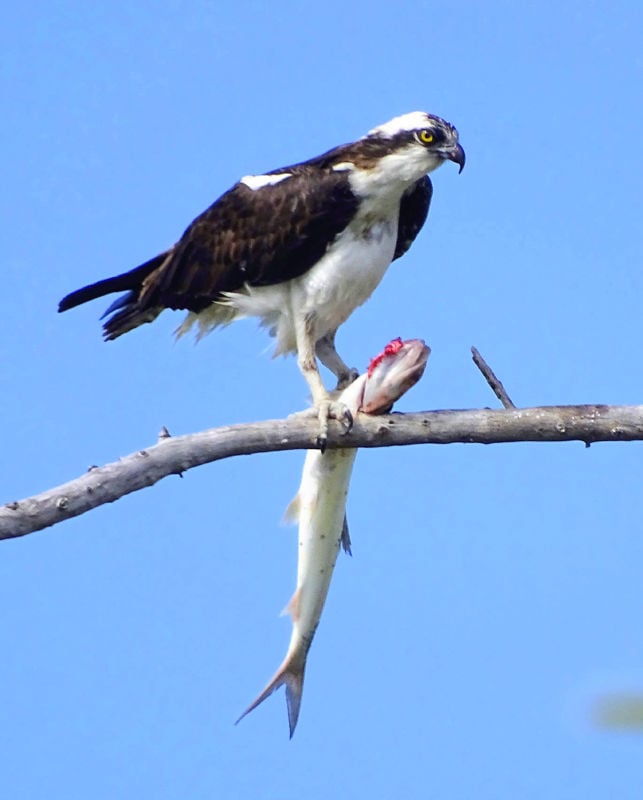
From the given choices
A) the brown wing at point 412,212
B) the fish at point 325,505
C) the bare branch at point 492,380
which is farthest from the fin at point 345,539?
the brown wing at point 412,212

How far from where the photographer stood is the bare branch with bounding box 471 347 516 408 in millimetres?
5234

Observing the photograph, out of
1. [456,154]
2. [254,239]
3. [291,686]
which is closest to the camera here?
[291,686]

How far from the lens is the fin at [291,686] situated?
513 cm

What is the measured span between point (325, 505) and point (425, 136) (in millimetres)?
2129

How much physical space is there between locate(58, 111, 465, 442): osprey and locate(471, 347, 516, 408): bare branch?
2.92ft

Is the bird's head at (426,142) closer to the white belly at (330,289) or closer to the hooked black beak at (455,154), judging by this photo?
the hooked black beak at (455,154)

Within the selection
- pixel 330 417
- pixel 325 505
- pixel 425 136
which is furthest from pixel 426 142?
pixel 325 505

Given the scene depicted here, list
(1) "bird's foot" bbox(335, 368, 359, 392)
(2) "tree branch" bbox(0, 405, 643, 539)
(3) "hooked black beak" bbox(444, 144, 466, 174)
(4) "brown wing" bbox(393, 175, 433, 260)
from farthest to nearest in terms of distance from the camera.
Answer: (4) "brown wing" bbox(393, 175, 433, 260)
(1) "bird's foot" bbox(335, 368, 359, 392)
(3) "hooked black beak" bbox(444, 144, 466, 174)
(2) "tree branch" bbox(0, 405, 643, 539)

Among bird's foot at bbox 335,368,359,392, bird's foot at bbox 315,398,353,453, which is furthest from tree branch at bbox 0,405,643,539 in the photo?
bird's foot at bbox 335,368,359,392

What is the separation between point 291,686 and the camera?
17.0ft

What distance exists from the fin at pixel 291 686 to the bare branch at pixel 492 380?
4.94ft

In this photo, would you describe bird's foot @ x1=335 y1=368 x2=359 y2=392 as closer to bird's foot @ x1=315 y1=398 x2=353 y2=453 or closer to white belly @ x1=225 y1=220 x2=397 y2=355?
white belly @ x1=225 y1=220 x2=397 y2=355

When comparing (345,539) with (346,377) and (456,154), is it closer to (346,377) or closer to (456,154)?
(346,377)

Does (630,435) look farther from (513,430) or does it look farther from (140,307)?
(140,307)
